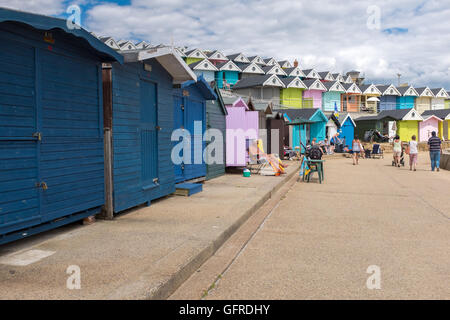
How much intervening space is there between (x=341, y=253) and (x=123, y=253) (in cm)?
296

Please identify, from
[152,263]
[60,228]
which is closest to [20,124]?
[60,228]

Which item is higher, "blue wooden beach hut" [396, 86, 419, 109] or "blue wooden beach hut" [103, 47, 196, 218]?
"blue wooden beach hut" [396, 86, 419, 109]

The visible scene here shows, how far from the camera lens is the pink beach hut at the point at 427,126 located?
4556 cm

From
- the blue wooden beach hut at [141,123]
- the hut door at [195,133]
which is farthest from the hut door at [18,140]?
the hut door at [195,133]

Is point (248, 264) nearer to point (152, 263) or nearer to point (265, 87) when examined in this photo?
point (152, 263)

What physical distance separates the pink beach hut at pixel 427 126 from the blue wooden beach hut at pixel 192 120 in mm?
40384

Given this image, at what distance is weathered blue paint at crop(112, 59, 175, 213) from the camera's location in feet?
23.0

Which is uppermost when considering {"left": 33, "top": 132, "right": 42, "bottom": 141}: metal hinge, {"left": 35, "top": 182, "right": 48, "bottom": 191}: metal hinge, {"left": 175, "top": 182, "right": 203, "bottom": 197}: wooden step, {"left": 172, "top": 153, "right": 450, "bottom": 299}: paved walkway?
{"left": 33, "top": 132, "right": 42, "bottom": 141}: metal hinge

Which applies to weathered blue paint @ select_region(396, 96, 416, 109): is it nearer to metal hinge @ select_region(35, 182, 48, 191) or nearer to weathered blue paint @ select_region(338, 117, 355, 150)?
weathered blue paint @ select_region(338, 117, 355, 150)

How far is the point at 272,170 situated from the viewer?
1508 centimetres

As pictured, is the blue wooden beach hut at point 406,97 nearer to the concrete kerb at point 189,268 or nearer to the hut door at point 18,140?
the concrete kerb at point 189,268

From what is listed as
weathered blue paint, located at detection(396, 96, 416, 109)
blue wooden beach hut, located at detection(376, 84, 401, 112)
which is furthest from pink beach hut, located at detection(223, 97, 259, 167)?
weathered blue paint, located at detection(396, 96, 416, 109)

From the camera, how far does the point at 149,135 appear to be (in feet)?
26.9

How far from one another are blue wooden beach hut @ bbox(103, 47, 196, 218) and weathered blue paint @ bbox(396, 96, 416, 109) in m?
56.7
